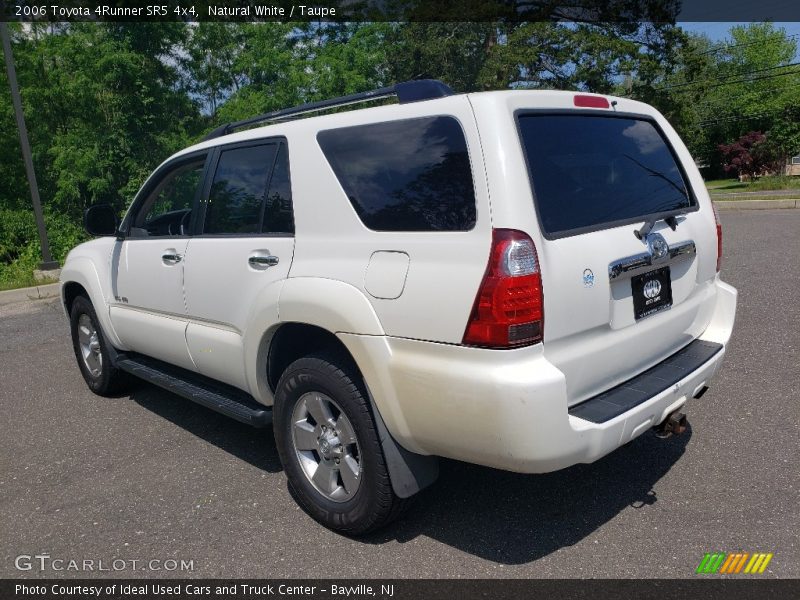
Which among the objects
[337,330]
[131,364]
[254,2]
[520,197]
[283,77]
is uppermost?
[254,2]

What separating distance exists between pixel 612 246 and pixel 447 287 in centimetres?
74

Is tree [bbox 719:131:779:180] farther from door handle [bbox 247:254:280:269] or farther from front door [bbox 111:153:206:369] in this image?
door handle [bbox 247:254:280:269]

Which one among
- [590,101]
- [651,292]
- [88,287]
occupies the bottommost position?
[88,287]

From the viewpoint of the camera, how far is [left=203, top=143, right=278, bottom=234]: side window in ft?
11.3

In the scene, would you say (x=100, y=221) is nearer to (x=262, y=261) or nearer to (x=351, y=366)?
(x=262, y=261)

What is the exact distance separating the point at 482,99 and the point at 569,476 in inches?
79.8

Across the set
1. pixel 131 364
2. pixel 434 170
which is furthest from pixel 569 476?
pixel 131 364

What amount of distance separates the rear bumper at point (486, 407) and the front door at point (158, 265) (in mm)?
1659

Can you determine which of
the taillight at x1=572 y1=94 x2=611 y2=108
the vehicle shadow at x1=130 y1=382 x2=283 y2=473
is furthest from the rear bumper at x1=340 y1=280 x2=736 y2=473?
the vehicle shadow at x1=130 y1=382 x2=283 y2=473

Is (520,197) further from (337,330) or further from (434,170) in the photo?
(337,330)

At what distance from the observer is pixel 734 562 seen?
268 cm

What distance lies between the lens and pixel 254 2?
25.5 meters

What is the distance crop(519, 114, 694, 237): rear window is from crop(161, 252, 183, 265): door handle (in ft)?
7.37
